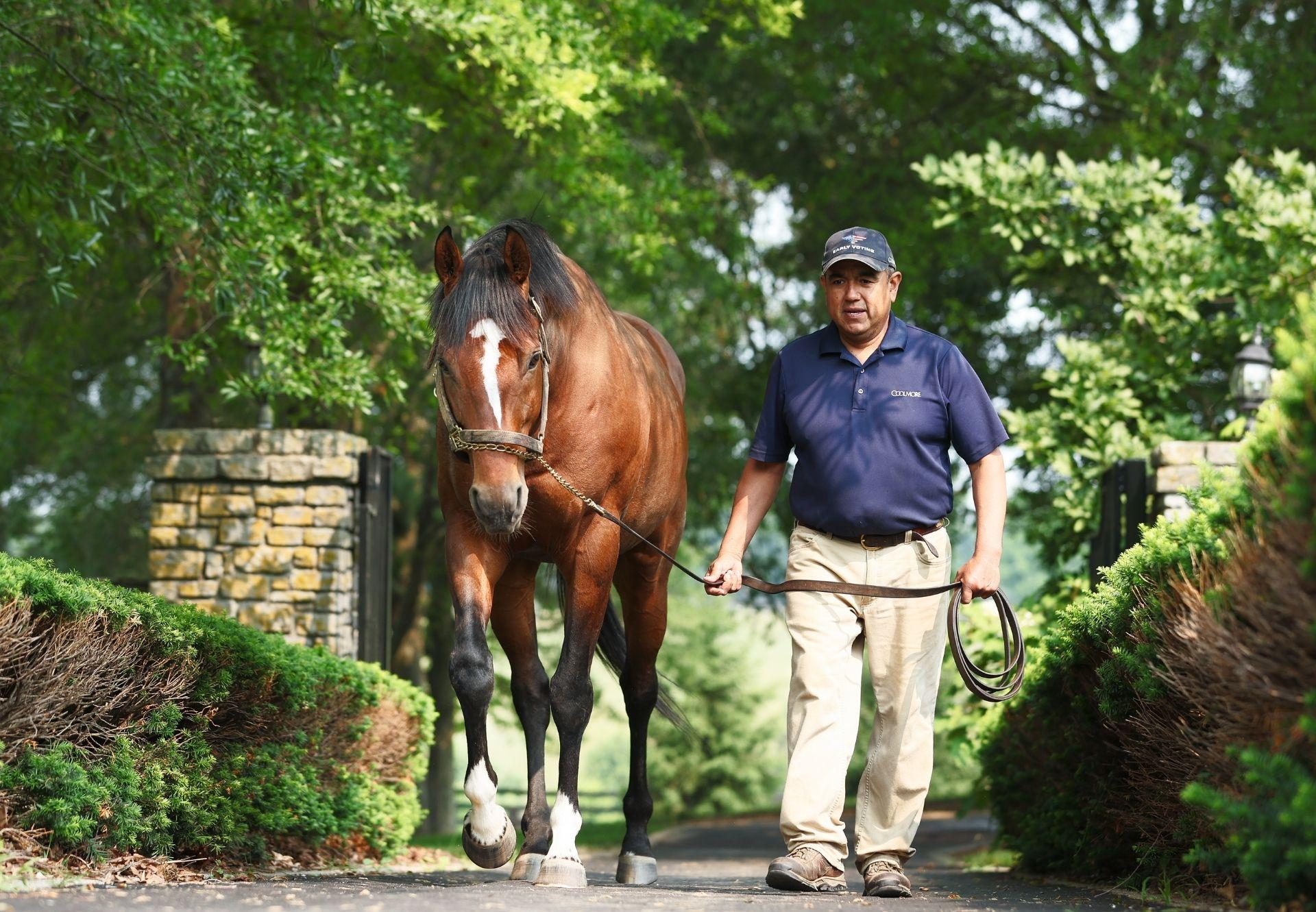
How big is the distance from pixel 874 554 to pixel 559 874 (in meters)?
1.60

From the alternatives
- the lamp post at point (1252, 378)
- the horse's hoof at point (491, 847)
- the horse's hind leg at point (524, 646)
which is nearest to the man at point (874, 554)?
the horse's hind leg at point (524, 646)

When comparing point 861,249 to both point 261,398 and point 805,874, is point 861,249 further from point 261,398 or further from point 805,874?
point 261,398

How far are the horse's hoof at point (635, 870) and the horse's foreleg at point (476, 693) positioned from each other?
1.01m

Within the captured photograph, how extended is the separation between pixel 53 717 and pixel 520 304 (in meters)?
2.04

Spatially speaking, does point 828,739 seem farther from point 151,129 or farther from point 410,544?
point 410,544

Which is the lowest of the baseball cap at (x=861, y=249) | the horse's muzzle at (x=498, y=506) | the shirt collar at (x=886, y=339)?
the horse's muzzle at (x=498, y=506)

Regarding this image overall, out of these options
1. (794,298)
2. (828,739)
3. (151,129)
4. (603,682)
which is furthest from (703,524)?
(603,682)

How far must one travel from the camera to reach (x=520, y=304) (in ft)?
17.3

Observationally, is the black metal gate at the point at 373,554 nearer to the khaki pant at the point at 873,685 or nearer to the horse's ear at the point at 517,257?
the horse's ear at the point at 517,257

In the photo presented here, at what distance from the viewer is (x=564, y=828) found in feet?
17.6

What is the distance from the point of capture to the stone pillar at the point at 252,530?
9.27m

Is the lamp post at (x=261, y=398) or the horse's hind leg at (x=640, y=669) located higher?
the lamp post at (x=261, y=398)

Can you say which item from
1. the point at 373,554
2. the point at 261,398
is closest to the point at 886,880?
the point at 373,554

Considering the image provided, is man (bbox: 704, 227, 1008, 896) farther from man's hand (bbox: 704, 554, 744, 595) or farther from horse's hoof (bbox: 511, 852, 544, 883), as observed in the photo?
horse's hoof (bbox: 511, 852, 544, 883)
